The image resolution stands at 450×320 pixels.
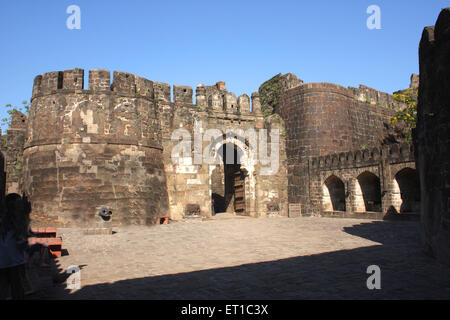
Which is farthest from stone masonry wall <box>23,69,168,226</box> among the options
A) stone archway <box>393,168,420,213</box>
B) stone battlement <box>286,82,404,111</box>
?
stone archway <box>393,168,420,213</box>

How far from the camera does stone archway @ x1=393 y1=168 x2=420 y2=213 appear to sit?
15.5 m

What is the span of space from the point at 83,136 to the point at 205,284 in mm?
9873

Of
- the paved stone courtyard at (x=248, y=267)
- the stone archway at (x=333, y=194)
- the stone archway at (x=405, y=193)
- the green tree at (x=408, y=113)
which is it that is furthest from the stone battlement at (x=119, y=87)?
the green tree at (x=408, y=113)

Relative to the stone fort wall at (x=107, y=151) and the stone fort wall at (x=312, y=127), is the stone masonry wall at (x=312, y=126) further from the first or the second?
the stone fort wall at (x=107, y=151)

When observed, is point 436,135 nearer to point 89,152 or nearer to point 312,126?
point 89,152

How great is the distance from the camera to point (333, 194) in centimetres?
1853

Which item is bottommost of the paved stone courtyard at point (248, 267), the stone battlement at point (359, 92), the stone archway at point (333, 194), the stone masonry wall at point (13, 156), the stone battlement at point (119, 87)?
the paved stone courtyard at point (248, 267)

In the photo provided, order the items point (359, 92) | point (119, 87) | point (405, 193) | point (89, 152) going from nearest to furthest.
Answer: point (89, 152)
point (119, 87)
point (405, 193)
point (359, 92)

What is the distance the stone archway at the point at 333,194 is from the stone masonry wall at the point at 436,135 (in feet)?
35.7

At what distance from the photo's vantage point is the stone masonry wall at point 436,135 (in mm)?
5953

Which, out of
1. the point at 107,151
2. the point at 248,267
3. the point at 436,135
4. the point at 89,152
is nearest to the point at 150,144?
the point at 107,151

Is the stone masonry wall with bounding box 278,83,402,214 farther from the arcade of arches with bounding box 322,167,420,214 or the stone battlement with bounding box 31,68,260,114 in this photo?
the stone battlement with bounding box 31,68,260,114

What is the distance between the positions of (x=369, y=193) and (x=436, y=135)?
11.6m

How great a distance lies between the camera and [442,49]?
20.1 ft
